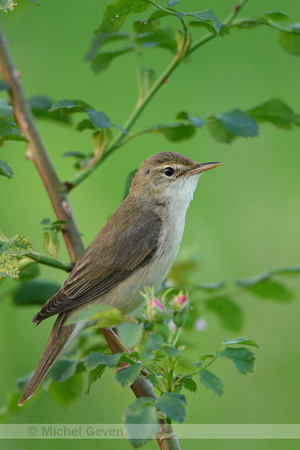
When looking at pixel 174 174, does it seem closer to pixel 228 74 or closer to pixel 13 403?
pixel 13 403

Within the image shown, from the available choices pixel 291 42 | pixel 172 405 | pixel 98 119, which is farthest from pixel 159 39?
pixel 172 405

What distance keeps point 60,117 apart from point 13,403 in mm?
1088

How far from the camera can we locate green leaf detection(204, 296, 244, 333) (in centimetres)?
231

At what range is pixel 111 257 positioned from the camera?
2420 millimetres

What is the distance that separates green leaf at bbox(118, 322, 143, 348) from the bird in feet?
2.49

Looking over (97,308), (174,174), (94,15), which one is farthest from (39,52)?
(97,308)

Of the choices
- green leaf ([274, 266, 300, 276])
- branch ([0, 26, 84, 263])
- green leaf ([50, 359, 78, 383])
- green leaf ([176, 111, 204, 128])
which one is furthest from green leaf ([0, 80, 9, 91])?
green leaf ([274, 266, 300, 276])

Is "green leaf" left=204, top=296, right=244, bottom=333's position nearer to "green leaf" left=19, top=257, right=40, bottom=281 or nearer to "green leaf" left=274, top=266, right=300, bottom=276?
"green leaf" left=274, top=266, right=300, bottom=276

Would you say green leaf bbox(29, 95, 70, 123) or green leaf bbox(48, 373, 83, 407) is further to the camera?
green leaf bbox(29, 95, 70, 123)

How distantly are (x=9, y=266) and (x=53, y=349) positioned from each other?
713 millimetres

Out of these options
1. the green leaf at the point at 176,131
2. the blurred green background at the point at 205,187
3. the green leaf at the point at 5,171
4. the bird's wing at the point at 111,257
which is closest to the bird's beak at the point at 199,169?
the bird's wing at the point at 111,257

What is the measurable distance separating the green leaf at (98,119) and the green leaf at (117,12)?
256 mm

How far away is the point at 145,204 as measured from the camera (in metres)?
2.74

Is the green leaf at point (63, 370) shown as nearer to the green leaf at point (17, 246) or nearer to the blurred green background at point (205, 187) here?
the green leaf at point (17, 246)
